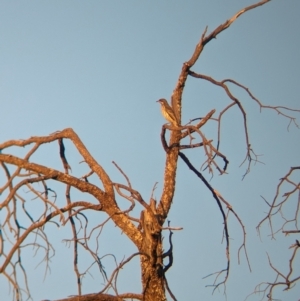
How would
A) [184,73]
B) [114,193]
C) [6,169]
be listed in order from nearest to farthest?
[6,169]
[114,193]
[184,73]

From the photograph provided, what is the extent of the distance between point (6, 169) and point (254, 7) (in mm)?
2478

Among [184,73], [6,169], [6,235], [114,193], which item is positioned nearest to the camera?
[6,235]

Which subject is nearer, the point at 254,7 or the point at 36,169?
the point at 36,169

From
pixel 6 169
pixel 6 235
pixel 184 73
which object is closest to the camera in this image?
pixel 6 235

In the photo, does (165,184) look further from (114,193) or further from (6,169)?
(6,169)

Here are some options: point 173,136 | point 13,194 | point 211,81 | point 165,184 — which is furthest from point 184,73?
point 13,194

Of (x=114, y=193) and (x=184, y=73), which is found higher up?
(x=184, y=73)

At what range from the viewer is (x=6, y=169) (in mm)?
3959

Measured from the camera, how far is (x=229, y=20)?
4.71 meters

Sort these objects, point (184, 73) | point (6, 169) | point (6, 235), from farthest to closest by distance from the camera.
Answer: point (184, 73)
point (6, 169)
point (6, 235)

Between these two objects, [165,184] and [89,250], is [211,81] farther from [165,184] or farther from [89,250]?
[89,250]

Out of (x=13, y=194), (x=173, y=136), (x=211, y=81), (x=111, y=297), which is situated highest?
(x=211, y=81)

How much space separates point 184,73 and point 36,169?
1485 mm

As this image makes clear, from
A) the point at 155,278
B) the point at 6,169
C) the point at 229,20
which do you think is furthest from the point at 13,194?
the point at 229,20
